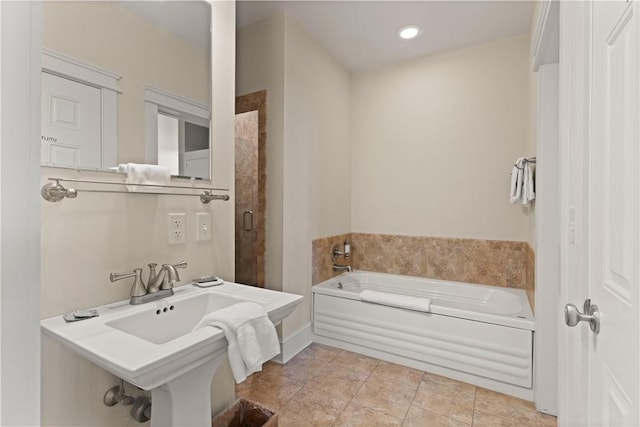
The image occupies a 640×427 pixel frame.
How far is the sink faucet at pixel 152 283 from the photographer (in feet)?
4.18

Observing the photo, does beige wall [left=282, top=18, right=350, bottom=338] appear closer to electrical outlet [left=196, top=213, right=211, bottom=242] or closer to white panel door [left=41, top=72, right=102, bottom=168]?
electrical outlet [left=196, top=213, right=211, bottom=242]

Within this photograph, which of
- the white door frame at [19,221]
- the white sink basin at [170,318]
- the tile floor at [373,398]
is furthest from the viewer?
the tile floor at [373,398]

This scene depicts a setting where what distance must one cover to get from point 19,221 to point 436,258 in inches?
127

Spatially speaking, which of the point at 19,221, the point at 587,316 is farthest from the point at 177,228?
the point at 587,316

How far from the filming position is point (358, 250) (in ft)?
11.7

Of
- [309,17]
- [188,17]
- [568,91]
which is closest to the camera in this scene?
[568,91]

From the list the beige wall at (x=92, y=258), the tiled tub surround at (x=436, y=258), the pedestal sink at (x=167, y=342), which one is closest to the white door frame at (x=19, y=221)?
the pedestal sink at (x=167, y=342)

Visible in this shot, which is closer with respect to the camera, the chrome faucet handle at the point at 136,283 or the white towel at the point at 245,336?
the white towel at the point at 245,336

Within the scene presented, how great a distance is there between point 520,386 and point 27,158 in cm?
259

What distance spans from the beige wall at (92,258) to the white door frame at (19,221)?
99 centimetres

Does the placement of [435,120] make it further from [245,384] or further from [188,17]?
[245,384]

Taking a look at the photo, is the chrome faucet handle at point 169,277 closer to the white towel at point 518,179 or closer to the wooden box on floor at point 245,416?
the wooden box on floor at point 245,416

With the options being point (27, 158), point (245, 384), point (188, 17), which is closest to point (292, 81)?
point (188, 17)

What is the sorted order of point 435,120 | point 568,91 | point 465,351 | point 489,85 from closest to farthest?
point 568,91, point 465,351, point 489,85, point 435,120
